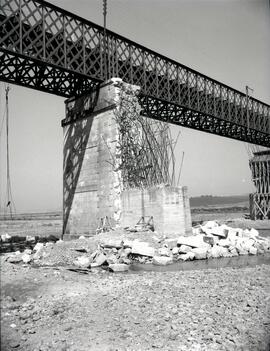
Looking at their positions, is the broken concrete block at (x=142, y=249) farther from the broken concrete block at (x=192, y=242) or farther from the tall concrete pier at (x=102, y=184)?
the tall concrete pier at (x=102, y=184)

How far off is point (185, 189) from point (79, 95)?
24.6ft

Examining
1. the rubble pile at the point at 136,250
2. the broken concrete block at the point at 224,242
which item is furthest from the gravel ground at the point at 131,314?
the broken concrete block at the point at 224,242

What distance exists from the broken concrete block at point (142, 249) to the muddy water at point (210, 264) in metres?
0.67

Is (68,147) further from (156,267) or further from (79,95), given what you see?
(156,267)

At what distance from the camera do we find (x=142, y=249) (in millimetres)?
10789

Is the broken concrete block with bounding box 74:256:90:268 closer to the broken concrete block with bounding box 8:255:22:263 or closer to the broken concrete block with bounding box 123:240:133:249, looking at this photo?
the broken concrete block with bounding box 8:255:22:263

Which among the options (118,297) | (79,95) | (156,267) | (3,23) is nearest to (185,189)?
(156,267)

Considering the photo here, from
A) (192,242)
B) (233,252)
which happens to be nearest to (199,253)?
(192,242)

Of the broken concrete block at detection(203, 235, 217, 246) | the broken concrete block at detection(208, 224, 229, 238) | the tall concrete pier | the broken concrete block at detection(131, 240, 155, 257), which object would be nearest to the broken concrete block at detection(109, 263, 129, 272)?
the broken concrete block at detection(131, 240, 155, 257)

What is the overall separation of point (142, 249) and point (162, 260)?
0.89 m

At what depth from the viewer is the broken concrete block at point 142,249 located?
10.7m

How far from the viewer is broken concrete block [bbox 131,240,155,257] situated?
Answer: 35.2 ft

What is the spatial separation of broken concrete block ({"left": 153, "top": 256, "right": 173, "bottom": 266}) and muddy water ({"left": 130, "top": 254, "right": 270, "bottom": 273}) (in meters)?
0.18

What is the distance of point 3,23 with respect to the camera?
12.8m
